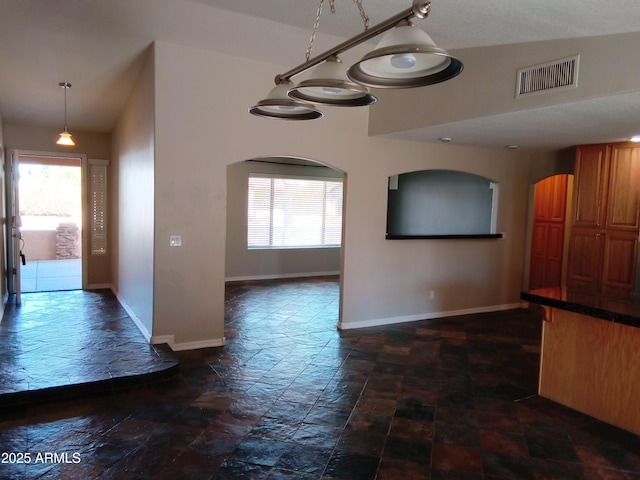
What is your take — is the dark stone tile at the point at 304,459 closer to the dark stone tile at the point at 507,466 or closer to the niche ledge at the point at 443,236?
the dark stone tile at the point at 507,466

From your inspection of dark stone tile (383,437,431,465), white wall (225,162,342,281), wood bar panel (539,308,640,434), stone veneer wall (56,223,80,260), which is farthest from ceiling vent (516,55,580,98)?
stone veneer wall (56,223,80,260)

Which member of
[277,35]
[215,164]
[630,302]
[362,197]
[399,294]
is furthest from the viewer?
[399,294]

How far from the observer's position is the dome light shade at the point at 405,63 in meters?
1.48

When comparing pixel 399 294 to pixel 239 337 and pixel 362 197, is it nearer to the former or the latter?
pixel 362 197

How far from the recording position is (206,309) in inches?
182

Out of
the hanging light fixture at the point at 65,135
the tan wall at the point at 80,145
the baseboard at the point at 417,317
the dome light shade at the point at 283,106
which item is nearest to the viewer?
the dome light shade at the point at 283,106

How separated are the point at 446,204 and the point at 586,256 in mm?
2126

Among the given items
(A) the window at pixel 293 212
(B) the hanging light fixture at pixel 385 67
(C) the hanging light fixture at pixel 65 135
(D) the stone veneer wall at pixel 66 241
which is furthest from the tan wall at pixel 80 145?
(B) the hanging light fixture at pixel 385 67

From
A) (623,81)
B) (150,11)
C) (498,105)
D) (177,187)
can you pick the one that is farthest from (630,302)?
(150,11)

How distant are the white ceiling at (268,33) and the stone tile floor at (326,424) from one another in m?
2.41

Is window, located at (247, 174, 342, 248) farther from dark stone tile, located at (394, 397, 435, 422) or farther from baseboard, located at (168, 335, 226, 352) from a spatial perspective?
dark stone tile, located at (394, 397, 435, 422)

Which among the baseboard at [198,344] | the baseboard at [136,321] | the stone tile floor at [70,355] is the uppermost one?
the baseboard at [136,321]

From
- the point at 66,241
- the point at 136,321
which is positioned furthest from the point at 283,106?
the point at 66,241

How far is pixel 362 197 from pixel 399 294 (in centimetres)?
144
